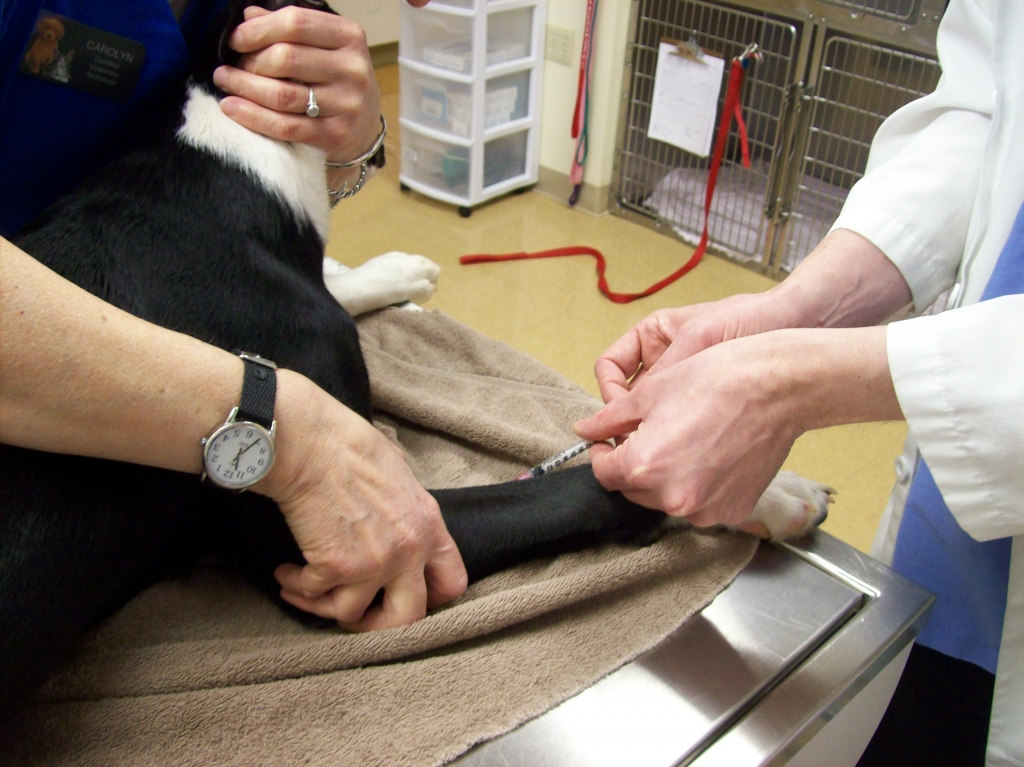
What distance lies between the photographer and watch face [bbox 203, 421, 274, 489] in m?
0.60

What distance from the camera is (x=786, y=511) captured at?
2.80ft

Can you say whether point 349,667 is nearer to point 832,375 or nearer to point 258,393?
point 258,393

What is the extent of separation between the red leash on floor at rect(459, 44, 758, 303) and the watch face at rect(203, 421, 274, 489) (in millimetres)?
1839

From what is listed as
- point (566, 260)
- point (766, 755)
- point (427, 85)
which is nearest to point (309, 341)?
point (766, 755)

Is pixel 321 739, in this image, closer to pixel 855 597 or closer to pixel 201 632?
pixel 201 632

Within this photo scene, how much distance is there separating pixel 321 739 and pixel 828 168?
7.10 feet

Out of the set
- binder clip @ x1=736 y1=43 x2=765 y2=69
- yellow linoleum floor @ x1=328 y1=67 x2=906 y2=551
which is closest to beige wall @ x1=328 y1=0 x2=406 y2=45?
yellow linoleum floor @ x1=328 y1=67 x2=906 y2=551

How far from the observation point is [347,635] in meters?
0.71

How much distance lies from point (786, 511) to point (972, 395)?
0.26 meters

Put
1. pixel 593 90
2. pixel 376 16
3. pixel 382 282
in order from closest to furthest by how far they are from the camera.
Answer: pixel 382 282 → pixel 593 90 → pixel 376 16

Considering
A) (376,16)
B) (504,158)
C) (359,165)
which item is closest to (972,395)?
(359,165)

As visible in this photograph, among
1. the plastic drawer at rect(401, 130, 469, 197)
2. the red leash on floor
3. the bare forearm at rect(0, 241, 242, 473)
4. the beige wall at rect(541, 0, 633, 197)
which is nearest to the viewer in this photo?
the bare forearm at rect(0, 241, 242, 473)

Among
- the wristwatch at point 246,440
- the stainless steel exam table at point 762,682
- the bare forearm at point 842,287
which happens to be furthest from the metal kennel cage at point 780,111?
the wristwatch at point 246,440

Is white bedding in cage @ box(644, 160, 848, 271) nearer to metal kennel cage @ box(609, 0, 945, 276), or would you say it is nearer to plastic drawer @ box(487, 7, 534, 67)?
metal kennel cage @ box(609, 0, 945, 276)
